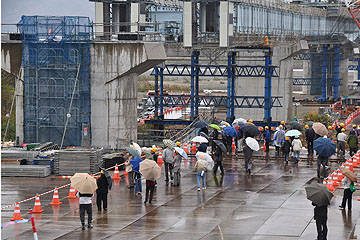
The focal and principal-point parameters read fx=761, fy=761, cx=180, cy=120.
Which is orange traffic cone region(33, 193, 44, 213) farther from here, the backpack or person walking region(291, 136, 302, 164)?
the backpack

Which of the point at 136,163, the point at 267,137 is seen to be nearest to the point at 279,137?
the point at 267,137

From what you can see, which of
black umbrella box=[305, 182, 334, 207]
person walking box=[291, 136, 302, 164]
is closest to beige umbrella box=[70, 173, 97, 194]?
black umbrella box=[305, 182, 334, 207]

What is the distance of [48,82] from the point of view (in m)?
34.4

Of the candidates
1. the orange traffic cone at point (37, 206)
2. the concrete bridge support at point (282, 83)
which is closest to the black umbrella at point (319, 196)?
the orange traffic cone at point (37, 206)

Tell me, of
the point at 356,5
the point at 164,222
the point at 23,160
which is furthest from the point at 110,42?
the point at 356,5

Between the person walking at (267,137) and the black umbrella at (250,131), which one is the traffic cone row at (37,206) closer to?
the black umbrella at (250,131)

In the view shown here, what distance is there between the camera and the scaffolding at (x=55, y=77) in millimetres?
34250

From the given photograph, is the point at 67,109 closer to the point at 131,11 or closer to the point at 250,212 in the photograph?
the point at 131,11

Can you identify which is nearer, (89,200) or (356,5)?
(89,200)

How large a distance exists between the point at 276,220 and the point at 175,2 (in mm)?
42754

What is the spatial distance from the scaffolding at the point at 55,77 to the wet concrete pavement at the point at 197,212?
785 centimetres

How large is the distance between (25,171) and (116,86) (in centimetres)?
808

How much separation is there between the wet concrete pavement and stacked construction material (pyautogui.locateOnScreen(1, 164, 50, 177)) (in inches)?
18.4

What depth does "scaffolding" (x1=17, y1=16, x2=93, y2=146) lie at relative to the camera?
112 ft
